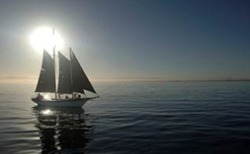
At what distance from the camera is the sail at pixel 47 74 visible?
71.8 m

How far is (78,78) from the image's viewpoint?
63.5m

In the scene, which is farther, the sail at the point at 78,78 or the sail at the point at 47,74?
the sail at the point at 47,74

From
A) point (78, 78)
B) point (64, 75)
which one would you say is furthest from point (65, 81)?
point (78, 78)

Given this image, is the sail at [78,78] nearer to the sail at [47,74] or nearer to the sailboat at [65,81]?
the sailboat at [65,81]

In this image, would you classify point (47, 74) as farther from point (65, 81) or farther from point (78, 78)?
point (78, 78)

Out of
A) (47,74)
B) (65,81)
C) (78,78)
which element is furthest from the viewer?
(47,74)

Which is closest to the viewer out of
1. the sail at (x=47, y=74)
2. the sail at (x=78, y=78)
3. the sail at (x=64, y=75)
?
the sail at (x=78, y=78)

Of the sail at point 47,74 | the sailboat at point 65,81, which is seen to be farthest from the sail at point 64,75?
Result: the sail at point 47,74

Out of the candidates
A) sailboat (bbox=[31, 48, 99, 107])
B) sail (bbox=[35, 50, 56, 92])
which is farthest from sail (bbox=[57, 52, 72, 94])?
sail (bbox=[35, 50, 56, 92])

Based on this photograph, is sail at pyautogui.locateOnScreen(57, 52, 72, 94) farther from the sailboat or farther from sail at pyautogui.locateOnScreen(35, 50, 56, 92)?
sail at pyautogui.locateOnScreen(35, 50, 56, 92)

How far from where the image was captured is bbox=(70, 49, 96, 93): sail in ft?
205

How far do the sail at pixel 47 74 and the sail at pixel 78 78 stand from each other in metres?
9.03

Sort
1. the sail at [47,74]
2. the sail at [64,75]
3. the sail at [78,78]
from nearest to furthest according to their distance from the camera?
the sail at [78,78], the sail at [64,75], the sail at [47,74]

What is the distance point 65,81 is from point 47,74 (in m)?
6.73
